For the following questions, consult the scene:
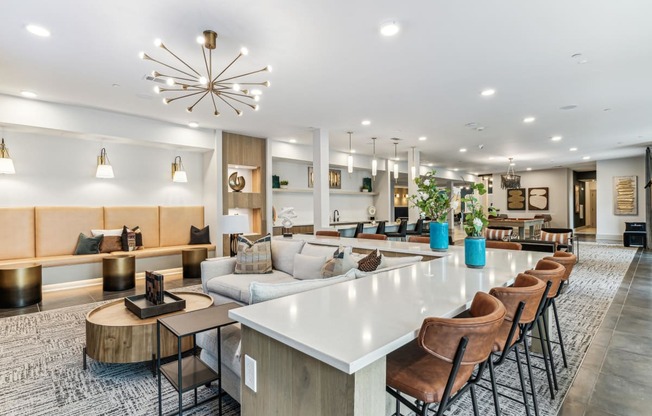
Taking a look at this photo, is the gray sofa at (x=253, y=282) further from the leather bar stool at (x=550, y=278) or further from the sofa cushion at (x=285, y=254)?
the leather bar stool at (x=550, y=278)

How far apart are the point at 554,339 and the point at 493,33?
9.65 feet

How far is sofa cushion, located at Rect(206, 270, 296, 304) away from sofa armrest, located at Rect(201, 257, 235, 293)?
0.40 feet

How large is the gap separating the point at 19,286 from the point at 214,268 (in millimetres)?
2737

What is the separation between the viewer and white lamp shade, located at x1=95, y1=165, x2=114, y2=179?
19.0 ft

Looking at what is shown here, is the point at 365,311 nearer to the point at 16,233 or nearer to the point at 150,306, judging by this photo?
the point at 150,306

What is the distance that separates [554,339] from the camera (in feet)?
10.5

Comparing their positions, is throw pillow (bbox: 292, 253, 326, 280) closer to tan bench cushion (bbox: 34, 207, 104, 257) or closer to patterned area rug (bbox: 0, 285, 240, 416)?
patterned area rug (bbox: 0, 285, 240, 416)

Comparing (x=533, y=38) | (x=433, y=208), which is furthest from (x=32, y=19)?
(x=533, y=38)

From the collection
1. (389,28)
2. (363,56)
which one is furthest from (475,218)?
(363,56)

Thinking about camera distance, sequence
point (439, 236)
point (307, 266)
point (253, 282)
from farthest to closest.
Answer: point (307, 266)
point (439, 236)
point (253, 282)

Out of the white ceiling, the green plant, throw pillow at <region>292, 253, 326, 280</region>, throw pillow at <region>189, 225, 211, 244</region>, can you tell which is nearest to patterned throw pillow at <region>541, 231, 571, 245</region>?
the white ceiling

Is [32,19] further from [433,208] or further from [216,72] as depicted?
[433,208]

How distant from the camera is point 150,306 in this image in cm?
288

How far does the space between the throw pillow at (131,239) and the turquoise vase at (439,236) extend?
527cm
